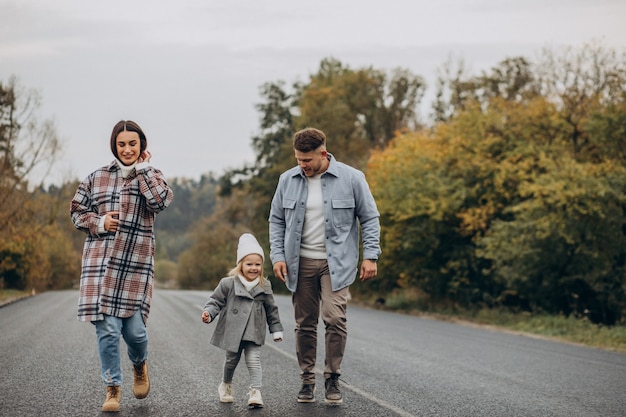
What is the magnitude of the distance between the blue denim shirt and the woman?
3.56ft

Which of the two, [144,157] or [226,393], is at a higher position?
[144,157]

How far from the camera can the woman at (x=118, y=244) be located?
601 cm

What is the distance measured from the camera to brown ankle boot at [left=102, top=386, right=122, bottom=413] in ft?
19.7

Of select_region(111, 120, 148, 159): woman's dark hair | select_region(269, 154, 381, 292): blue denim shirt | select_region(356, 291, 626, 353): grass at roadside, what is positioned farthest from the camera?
select_region(356, 291, 626, 353): grass at roadside

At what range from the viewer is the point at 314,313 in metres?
6.82

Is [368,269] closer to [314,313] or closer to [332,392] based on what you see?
[314,313]

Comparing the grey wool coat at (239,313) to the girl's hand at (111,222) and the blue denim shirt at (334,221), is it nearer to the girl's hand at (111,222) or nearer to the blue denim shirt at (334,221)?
the blue denim shirt at (334,221)

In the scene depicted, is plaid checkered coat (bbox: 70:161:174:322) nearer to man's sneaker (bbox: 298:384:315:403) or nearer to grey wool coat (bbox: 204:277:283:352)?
grey wool coat (bbox: 204:277:283:352)

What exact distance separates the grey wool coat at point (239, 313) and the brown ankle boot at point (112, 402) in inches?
33.1

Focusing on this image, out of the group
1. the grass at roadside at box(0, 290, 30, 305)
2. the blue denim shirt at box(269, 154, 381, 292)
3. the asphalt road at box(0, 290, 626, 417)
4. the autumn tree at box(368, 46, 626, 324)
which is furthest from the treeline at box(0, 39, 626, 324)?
the blue denim shirt at box(269, 154, 381, 292)

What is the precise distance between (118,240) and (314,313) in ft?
5.61

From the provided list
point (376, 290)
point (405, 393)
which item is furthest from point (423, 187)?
point (405, 393)

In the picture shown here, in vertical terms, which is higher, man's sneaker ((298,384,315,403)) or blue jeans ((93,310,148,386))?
blue jeans ((93,310,148,386))

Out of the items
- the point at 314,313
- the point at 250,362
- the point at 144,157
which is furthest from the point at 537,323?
the point at 144,157
